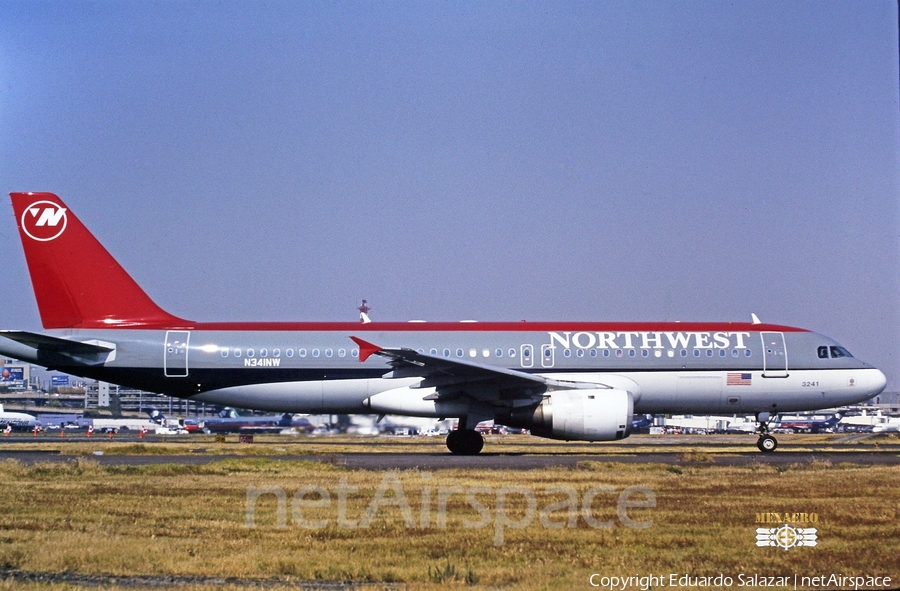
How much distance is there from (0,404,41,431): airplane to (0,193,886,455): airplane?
46.5 metres

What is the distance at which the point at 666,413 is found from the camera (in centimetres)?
2762

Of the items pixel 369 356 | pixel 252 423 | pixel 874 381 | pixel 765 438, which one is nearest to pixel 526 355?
pixel 369 356

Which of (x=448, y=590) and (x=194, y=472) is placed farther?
(x=194, y=472)

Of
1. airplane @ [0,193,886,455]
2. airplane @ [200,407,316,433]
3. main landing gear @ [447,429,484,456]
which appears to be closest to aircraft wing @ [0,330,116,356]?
airplane @ [0,193,886,455]

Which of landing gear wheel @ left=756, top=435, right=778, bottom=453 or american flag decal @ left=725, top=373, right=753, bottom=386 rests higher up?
american flag decal @ left=725, top=373, right=753, bottom=386

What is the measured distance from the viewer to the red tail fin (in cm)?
2705

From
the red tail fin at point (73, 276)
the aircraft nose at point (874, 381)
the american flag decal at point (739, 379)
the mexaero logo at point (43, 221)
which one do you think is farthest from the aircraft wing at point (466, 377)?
the mexaero logo at point (43, 221)

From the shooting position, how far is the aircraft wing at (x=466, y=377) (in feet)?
77.4

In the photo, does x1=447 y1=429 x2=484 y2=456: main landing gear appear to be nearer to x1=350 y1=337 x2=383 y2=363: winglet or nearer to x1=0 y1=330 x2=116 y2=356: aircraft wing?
x1=350 y1=337 x2=383 y2=363: winglet

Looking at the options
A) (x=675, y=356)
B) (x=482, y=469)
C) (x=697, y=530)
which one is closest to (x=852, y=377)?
(x=675, y=356)

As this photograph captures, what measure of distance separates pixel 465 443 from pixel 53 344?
10.5 m

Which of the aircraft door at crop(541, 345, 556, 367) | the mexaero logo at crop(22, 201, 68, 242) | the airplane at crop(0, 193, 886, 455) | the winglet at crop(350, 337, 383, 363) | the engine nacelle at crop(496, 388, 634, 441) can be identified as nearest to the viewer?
the engine nacelle at crop(496, 388, 634, 441)

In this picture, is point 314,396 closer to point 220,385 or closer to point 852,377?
point 220,385

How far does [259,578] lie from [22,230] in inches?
838
